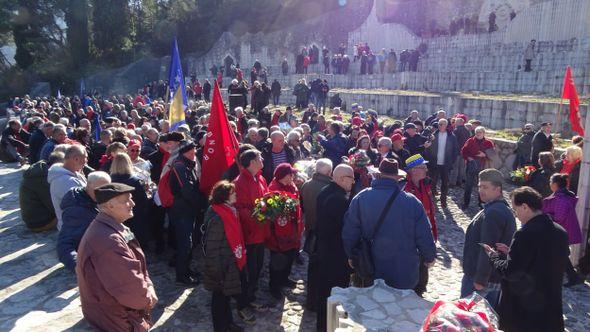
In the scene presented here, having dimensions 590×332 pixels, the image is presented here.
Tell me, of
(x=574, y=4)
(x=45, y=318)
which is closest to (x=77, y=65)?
(x=574, y=4)

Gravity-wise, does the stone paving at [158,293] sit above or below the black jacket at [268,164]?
below

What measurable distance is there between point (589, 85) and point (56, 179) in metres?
18.0

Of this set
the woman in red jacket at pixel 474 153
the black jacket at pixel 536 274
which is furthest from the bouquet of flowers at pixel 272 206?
the woman in red jacket at pixel 474 153

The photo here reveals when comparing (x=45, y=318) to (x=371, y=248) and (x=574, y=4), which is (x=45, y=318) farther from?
(x=574, y=4)

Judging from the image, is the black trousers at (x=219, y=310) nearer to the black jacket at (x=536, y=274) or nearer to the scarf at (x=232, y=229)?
the scarf at (x=232, y=229)

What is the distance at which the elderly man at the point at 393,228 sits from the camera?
4.11 meters

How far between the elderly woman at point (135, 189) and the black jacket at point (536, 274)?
4270 millimetres

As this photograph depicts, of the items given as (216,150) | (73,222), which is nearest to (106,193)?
(73,222)

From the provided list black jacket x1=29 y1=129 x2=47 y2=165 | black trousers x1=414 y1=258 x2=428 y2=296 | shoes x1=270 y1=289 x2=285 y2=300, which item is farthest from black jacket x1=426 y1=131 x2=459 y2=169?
black jacket x1=29 y1=129 x2=47 y2=165

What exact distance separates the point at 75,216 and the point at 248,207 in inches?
74.4

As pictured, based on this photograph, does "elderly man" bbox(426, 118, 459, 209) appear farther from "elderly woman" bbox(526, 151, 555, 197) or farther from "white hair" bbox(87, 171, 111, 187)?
"white hair" bbox(87, 171, 111, 187)

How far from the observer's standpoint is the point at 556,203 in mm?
6023

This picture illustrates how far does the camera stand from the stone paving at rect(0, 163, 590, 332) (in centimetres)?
470

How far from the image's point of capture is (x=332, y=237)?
4.78 m
